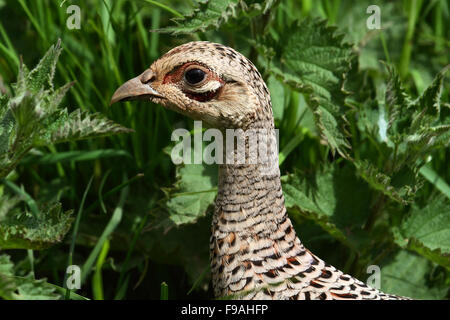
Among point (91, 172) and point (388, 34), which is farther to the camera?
point (388, 34)

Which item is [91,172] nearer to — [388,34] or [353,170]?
[353,170]

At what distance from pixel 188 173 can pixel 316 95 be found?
0.65 metres

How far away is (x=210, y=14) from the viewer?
2562 millimetres

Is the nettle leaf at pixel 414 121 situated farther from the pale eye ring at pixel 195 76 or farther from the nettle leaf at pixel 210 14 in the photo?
the pale eye ring at pixel 195 76

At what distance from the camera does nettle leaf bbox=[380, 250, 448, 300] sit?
2930 millimetres

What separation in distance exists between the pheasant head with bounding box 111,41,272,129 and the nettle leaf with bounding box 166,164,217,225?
0.58 m

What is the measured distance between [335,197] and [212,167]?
56 cm

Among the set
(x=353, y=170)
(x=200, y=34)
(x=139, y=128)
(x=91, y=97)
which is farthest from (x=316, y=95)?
(x=91, y=97)

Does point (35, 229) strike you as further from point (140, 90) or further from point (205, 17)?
point (205, 17)

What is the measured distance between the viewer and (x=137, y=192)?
3.12m

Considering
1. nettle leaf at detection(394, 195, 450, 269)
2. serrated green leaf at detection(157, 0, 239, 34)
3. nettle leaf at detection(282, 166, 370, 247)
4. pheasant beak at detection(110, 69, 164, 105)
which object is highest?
serrated green leaf at detection(157, 0, 239, 34)

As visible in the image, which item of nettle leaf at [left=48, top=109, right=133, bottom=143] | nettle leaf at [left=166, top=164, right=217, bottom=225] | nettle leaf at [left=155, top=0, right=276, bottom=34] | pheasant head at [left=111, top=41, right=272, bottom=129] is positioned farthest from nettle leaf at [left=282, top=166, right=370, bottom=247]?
nettle leaf at [left=48, top=109, right=133, bottom=143]

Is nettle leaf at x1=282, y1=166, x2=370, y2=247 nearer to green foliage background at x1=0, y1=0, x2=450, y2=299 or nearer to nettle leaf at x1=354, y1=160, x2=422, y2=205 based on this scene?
green foliage background at x1=0, y1=0, x2=450, y2=299

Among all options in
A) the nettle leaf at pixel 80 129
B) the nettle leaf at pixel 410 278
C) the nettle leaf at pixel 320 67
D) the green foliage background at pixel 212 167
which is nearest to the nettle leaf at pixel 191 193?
the green foliage background at pixel 212 167
